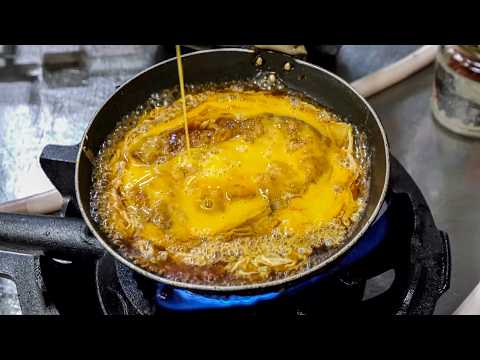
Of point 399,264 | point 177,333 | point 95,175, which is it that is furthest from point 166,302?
point 399,264

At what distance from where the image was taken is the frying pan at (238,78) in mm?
1502

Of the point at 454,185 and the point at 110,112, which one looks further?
the point at 454,185

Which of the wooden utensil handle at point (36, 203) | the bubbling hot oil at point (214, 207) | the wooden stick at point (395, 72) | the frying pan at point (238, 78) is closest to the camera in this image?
the bubbling hot oil at point (214, 207)

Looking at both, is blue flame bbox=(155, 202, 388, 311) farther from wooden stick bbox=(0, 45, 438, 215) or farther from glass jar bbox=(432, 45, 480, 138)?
glass jar bbox=(432, 45, 480, 138)

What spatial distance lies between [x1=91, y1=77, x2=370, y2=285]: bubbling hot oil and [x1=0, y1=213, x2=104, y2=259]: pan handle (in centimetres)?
7

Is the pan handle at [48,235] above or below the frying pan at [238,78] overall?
below

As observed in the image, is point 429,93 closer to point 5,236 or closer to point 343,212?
point 343,212

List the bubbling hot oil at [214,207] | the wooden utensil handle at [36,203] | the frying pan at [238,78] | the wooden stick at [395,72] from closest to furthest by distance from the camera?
the bubbling hot oil at [214,207]
the frying pan at [238,78]
the wooden utensil handle at [36,203]
the wooden stick at [395,72]

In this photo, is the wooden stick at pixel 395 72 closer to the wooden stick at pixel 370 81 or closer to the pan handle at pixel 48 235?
the wooden stick at pixel 370 81

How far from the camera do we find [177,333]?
4.42ft

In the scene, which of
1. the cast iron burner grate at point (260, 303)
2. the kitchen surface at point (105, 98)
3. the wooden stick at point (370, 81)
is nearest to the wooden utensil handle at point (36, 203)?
the wooden stick at point (370, 81)

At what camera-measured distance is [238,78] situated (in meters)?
1.78

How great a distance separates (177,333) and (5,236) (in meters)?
0.59

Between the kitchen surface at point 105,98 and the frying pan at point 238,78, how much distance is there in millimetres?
601
